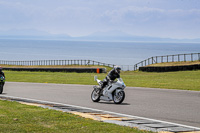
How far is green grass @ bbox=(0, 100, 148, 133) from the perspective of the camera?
27.0ft

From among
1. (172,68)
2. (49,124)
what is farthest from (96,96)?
(172,68)

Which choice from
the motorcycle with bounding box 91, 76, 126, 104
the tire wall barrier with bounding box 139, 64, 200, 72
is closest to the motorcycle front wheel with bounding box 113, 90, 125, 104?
the motorcycle with bounding box 91, 76, 126, 104

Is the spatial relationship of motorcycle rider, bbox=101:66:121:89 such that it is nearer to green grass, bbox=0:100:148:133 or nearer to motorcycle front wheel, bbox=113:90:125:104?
motorcycle front wheel, bbox=113:90:125:104

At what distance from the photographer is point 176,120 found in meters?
10.1

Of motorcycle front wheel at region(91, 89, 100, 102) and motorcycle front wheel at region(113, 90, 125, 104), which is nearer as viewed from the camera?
motorcycle front wheel at region(113, 90, 125, 104)

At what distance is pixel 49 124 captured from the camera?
9008mm

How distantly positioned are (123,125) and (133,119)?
117 cm

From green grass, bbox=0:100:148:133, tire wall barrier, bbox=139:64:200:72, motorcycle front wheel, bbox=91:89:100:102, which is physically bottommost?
green grass, bbox=0:100:148:133

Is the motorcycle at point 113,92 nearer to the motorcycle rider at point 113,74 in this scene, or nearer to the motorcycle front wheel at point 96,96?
the motorcycle front wheel at point 96,96

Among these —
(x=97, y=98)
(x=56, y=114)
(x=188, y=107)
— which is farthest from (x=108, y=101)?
(x=56, y=114)

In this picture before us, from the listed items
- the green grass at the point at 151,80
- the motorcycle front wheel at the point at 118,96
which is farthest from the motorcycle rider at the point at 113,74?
the green grass at the point at 151,80

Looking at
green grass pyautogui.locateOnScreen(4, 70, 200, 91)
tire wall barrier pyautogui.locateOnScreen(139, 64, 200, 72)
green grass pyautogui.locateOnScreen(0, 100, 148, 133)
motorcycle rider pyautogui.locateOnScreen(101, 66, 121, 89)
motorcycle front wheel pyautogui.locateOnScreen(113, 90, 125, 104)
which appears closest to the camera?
green grass pyautogui.locateOnScreen(0, 100, 148, 133)

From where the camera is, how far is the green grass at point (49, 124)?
8234 mm

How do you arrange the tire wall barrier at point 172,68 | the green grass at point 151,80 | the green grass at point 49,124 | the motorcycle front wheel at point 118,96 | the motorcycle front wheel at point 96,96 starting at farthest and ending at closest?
1. the tire wall barrier at point 172,68
2. the green grass at point 151,80
3. the motorcycle front wheel at point 96,96
4. the motorcycle front wheel at point 118,96
5. the green grass at point 49,124
